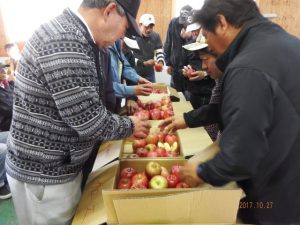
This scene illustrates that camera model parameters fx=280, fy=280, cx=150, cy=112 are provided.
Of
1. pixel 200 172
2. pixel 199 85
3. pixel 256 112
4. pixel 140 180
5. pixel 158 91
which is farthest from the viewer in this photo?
pixel 158 91

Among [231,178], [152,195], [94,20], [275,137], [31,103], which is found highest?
[94,20]

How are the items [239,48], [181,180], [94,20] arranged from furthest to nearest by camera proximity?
[181,180]
[94,20]
[239,48]

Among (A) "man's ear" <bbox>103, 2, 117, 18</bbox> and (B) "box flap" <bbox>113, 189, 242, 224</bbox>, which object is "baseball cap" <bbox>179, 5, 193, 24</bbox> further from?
(B) "box flap" <bbox>113, 189, 242, 224</bbox>

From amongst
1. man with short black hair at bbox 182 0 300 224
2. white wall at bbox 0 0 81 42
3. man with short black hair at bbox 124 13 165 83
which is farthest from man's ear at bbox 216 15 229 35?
white wall at bbox 0 0 81 42

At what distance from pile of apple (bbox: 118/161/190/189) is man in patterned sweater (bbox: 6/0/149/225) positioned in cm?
22

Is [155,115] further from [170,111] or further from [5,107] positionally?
[5,107]

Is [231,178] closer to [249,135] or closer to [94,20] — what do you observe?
[249,135]

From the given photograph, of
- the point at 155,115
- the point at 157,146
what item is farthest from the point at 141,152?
the point at 155,115

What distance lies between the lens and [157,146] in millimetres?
1713

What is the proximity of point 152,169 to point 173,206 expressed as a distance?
36 cm

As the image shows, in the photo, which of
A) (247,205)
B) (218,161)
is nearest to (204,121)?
(247,205)

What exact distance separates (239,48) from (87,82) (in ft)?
1.76

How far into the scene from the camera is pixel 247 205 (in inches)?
42.1

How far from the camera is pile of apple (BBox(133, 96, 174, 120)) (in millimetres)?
2121
